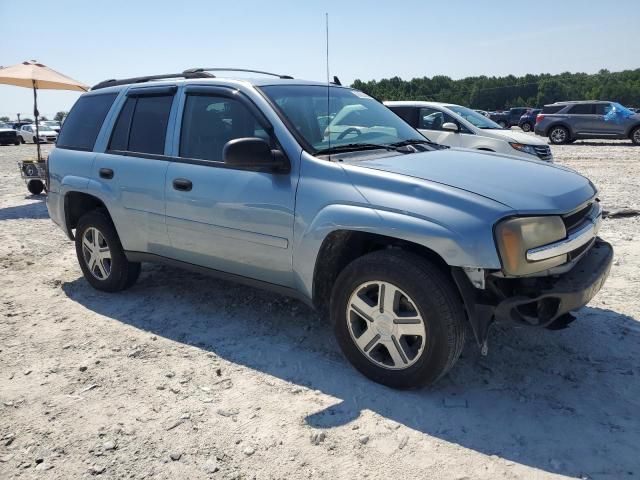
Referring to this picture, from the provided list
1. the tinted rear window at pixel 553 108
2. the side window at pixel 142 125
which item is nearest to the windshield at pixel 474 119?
the side window at pixel 142 125

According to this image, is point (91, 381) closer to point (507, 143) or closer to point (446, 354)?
point (446, 354)

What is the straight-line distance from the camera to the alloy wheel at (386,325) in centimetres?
302

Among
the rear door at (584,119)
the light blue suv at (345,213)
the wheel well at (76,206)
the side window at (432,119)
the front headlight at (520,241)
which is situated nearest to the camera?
the front headlight at (520,241)

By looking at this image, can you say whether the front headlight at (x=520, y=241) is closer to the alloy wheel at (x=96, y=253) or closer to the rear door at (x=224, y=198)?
the rear door at (x=224, y=198)

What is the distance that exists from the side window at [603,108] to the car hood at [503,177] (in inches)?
734

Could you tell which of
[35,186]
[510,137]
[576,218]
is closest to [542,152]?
[510,137]

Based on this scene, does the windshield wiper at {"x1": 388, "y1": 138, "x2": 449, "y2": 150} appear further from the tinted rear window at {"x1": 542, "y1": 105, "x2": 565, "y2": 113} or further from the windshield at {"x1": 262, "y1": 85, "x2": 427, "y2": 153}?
the tinted rear window at {"x1": 542, "y1": 105, "x2": 565, "y2": 113}

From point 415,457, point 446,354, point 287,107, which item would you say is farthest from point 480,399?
point 287,107

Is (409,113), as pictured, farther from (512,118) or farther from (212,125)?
(512,118)

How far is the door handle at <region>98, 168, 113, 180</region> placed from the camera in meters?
4.51

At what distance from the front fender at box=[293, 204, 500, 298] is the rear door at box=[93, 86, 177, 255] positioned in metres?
1.38

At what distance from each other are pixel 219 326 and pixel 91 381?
1039 mm

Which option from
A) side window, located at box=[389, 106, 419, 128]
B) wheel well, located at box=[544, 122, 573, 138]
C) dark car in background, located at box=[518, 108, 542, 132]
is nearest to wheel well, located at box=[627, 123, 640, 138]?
wheel well, located at box=[544, 122, 573, 138]

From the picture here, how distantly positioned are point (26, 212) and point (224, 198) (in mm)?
7099
